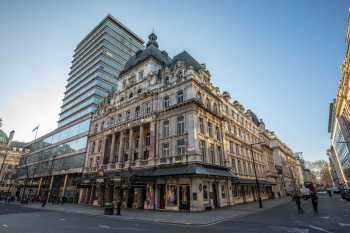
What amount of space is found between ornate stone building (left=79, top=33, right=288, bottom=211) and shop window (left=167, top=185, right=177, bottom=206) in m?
0.12

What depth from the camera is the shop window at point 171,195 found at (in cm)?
2434

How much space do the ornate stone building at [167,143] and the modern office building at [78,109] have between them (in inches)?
309

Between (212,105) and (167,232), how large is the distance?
977 inches

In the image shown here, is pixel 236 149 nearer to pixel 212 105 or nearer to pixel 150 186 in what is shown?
pixel 212 105

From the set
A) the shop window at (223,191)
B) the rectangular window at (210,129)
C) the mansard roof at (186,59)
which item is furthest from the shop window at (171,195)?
the mansard roof at (186,59)

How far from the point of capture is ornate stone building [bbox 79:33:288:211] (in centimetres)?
2439

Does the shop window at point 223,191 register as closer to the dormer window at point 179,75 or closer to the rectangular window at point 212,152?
the rectangular window at point 212,152

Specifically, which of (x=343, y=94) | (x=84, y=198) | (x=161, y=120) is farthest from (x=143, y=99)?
(x=343, y=94)

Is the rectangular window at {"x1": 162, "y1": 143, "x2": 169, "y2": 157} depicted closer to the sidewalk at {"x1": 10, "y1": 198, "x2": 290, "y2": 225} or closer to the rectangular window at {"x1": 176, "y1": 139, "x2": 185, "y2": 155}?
the rectangular window at {"x1": 176, "y1": 139, "x2": 185, "y2": 155}

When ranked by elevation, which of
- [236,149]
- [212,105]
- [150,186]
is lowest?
[150,186]

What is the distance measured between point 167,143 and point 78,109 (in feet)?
146

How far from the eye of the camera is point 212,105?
3306cm

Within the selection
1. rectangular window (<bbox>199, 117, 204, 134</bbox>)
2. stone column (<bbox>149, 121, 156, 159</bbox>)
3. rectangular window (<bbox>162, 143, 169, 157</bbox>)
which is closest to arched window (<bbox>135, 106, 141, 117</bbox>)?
stone column (<bbox>149, 121, 156, 159</bbox>)

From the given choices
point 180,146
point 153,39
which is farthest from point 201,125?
point 153,39
